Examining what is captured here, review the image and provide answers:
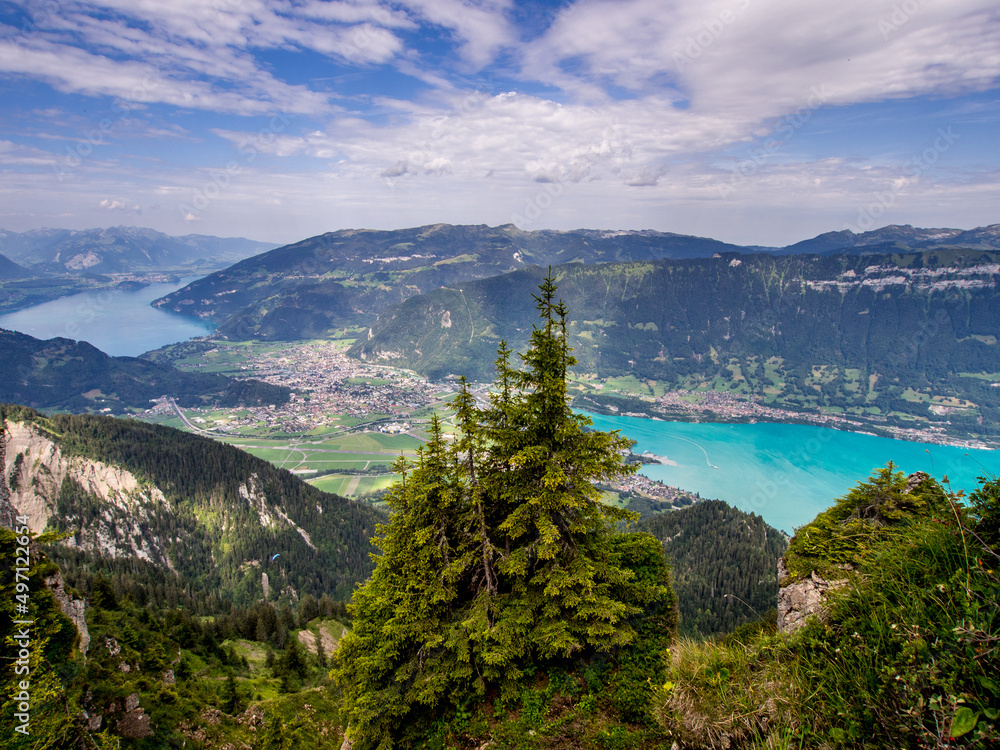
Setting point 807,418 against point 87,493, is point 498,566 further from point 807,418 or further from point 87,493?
point 807,418

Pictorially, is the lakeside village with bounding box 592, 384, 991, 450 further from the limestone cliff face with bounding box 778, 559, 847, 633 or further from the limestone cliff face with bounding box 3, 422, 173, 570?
the limestone cliff face with bounding box 778, 559, 847, 633

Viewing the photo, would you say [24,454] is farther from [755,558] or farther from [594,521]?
[755,558]

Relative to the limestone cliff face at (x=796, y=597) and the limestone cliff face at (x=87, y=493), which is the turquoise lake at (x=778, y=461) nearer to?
the limestone cliff face at (x=796, y=597)

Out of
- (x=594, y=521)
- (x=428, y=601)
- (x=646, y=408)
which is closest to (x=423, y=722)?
(x=428, y=601)

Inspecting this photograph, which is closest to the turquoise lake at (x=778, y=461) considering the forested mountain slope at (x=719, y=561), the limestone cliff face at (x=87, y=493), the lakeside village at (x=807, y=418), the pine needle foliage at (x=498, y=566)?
the lakeside village at (x=807, y=418)

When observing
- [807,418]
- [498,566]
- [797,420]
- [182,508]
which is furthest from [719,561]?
[807,418]
